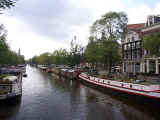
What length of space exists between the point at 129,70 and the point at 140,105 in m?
24.9

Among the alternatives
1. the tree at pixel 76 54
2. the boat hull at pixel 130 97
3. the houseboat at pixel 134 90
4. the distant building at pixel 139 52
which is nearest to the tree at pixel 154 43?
the houseboat at pixel 134 90

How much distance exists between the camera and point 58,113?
14422 millimetres

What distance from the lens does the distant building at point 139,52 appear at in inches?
1275

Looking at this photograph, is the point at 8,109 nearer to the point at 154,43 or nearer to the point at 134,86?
the point at 134,86

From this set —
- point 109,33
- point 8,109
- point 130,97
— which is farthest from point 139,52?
point 8,109

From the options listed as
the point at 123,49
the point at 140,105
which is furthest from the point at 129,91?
the point at 123,49

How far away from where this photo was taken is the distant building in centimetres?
3238

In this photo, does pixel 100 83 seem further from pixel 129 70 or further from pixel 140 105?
pixel 129 70

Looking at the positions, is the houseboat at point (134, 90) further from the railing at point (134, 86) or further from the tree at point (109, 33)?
the tree at point (109, 33)

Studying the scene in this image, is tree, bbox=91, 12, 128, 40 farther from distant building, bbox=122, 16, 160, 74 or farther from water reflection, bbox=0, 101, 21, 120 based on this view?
water reflection, bbox=0, 101, 21, 120

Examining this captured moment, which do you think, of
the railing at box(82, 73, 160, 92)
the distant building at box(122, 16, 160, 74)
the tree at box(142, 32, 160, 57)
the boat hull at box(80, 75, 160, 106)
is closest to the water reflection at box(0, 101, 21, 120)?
the boat hull at box(80, 75, 160, 106)

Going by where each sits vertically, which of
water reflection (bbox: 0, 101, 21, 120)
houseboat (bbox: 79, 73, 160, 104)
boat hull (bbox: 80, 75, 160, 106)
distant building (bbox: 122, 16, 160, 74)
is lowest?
water reflection (bbox: 0, 101, 21, 120)

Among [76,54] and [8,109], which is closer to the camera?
[8,109]

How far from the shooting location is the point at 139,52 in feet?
120
